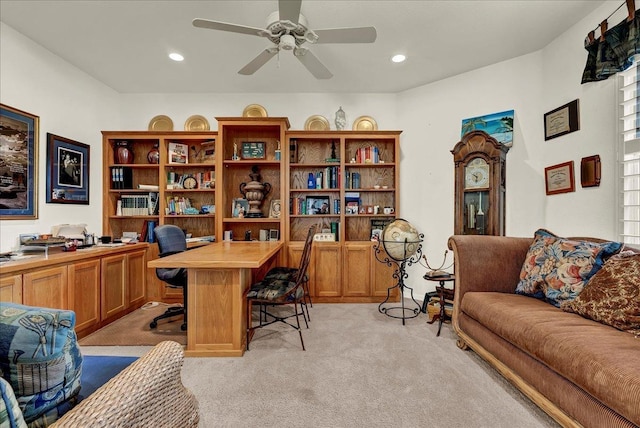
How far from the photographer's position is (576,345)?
1359mm

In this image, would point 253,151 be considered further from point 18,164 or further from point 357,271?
point 18,164

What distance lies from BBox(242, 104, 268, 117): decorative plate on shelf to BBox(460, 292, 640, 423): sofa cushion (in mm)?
3438

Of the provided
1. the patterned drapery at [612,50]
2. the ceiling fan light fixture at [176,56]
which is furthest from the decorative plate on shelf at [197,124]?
the patterned drapery at [612,50]

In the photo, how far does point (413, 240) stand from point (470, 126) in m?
1.61

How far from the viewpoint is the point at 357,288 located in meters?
3.71

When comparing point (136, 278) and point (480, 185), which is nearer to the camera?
point (480, 185)

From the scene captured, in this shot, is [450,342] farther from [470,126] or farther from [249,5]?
[249,5]

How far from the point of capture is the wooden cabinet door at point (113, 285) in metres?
2.90

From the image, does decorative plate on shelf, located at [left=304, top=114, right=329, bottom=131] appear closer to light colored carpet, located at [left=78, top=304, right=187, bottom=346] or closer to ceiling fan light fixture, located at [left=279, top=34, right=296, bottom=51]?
ceiling fan light fixture, located at [left=279, top=34, right=296, bottom=51]

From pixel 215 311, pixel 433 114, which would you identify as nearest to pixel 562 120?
pixel 433 114

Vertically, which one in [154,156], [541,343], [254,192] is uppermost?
[154,156]

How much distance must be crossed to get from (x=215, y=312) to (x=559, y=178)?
132 inches

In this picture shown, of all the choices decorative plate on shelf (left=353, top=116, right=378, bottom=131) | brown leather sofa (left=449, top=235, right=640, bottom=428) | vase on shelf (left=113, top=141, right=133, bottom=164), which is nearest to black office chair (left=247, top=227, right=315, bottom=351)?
brown leather sofa (left=449, top=235, right=640, bottom=428)

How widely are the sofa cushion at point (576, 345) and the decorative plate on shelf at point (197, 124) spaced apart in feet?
12.7
